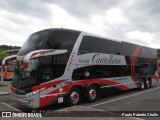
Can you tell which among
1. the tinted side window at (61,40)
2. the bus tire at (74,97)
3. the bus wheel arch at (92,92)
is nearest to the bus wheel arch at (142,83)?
the bus wheel arch at (92,92)

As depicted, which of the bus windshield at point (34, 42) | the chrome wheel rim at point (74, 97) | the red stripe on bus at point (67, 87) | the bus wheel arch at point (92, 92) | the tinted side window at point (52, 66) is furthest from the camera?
the bus wheel arch at point (92, 92)

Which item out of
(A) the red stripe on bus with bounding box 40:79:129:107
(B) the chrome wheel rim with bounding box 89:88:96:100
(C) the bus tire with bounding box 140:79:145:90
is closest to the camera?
(A) the red stripe on bus with bounding box 40:79:129:107

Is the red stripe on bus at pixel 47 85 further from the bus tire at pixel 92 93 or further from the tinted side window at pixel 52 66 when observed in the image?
the bus tire at pixel 92 93

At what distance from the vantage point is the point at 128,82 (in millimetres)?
15109

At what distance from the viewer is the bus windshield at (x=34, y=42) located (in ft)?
31.6

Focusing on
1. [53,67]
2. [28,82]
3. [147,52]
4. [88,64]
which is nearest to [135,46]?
[147,52]

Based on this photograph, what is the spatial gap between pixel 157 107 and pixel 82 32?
208 inches

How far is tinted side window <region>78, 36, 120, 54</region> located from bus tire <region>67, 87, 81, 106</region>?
1.98 metres

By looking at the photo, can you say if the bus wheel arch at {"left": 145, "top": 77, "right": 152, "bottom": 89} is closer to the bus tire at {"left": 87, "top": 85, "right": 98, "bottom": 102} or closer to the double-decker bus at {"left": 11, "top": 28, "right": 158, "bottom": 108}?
the double-decker bus at {"left": 11, "top": 28, "right": 158, "bottom": 108}

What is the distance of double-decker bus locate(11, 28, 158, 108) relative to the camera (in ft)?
29.5

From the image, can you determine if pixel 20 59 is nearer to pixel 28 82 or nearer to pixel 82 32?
pixel 28 82

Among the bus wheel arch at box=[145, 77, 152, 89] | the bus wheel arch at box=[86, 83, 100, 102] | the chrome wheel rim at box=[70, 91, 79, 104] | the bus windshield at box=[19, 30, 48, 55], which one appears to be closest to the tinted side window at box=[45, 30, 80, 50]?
the bus windshield at box=[19, 30, 48, 55]

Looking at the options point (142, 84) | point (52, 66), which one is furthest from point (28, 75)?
point (142, 84)

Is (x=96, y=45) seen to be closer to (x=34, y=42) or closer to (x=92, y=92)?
(x=92, y=92)
